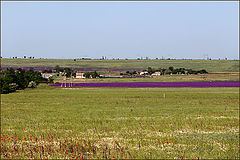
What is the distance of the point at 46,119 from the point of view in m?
25.4

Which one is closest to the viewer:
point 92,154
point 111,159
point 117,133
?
Result: point 111,159

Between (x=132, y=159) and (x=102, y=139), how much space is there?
438 centimetres

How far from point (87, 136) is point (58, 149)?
368 centimetres

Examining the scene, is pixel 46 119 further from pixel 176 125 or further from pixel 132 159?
pixel 132 159

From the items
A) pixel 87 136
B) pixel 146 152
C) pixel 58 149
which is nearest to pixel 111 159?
pixel 146 152

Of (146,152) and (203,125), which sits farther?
(203,125)

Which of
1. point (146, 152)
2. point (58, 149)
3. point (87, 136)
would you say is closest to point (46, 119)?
point (87, 136)

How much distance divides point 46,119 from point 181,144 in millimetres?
12858

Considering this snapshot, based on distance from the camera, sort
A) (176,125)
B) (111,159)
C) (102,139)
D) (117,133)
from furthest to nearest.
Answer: (176,125)
(117,133)
(102,139)
(111,159)

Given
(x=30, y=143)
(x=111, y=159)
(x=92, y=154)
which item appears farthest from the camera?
(x=30, y=143)

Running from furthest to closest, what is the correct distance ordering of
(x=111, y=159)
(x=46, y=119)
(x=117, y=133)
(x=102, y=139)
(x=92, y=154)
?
1. (x=46, y=119)
2. (x=117, y=133)
3. (x=102, y=139)
4. (x=92, y=154)
5. (x=111, y=159)

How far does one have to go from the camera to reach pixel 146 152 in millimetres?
13836

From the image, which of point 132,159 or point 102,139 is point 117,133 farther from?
point 132,159

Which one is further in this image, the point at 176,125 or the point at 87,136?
the point at 176,125
